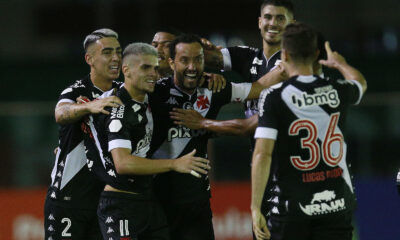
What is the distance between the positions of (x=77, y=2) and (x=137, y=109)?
1081 cm

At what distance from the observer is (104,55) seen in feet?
20.2

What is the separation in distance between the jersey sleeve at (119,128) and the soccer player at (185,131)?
1.35 feet

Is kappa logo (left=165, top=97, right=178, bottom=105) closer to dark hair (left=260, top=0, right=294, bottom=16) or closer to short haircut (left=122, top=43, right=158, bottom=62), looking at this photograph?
short haircut (left=122, top=43, right=158, bottom=62)

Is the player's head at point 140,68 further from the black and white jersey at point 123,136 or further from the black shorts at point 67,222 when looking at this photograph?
the black shorts at point 67,222

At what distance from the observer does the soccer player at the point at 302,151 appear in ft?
15.6

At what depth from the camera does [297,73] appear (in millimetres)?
4855

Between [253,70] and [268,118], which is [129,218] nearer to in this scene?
[268,118]

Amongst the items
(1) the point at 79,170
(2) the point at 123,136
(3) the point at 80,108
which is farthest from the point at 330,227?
(1) the point at 79,170

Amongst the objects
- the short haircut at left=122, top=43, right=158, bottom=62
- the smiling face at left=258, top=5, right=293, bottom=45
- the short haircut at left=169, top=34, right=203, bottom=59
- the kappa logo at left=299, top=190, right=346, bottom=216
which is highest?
the smiling face at left=258, top=5, right=293, bottom=45

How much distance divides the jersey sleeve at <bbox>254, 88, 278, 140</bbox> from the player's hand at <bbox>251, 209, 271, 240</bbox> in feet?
1.56

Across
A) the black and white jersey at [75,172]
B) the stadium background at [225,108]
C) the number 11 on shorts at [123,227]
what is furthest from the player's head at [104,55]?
the stadium background at [225,108]

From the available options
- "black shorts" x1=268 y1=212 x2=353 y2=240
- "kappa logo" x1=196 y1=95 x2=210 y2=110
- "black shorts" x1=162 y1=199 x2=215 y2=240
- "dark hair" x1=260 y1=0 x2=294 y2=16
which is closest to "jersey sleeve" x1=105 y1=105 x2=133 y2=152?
"kappa logo" x1=196 y1=95 x2=210 y2=110

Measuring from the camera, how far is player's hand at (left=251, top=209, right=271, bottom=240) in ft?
15.5

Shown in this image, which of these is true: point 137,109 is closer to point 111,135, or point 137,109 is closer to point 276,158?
point 111,135
